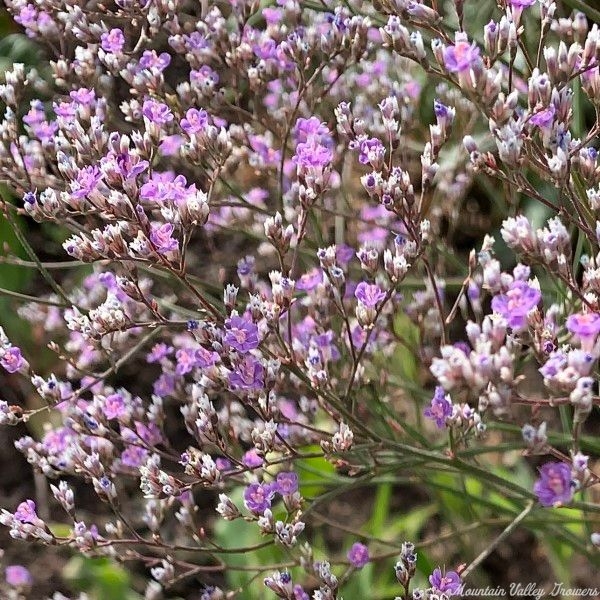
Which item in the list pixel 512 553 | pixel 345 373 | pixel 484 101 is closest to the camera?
pixel 484 101

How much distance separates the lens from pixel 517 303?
1244 millimetres

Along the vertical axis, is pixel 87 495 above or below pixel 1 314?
below

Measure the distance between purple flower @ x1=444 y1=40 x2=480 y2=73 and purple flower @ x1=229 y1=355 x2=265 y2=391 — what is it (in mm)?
591

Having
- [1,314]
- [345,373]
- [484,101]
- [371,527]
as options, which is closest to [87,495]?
[1,314]

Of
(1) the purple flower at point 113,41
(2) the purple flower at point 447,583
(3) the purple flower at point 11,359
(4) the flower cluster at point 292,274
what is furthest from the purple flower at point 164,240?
(2) the purple flower at point 447,583

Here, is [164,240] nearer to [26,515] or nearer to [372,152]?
[372,152]

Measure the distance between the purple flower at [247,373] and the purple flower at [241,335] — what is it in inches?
2.2

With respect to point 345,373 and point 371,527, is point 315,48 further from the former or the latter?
point 371,527

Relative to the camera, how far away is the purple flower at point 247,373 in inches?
58.6

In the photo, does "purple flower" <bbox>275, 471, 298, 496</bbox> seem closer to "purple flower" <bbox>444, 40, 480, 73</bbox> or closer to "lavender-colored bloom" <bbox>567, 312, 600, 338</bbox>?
"lavender-colored bloom" <bbox>567, 312, 600, 338</bbox>

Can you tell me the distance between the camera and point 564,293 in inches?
71.9

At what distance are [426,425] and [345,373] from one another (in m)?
1.10

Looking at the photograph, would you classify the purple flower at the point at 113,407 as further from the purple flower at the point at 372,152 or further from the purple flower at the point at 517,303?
the purple flower at the point at 517,303

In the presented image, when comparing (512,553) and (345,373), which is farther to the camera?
(512,553)
